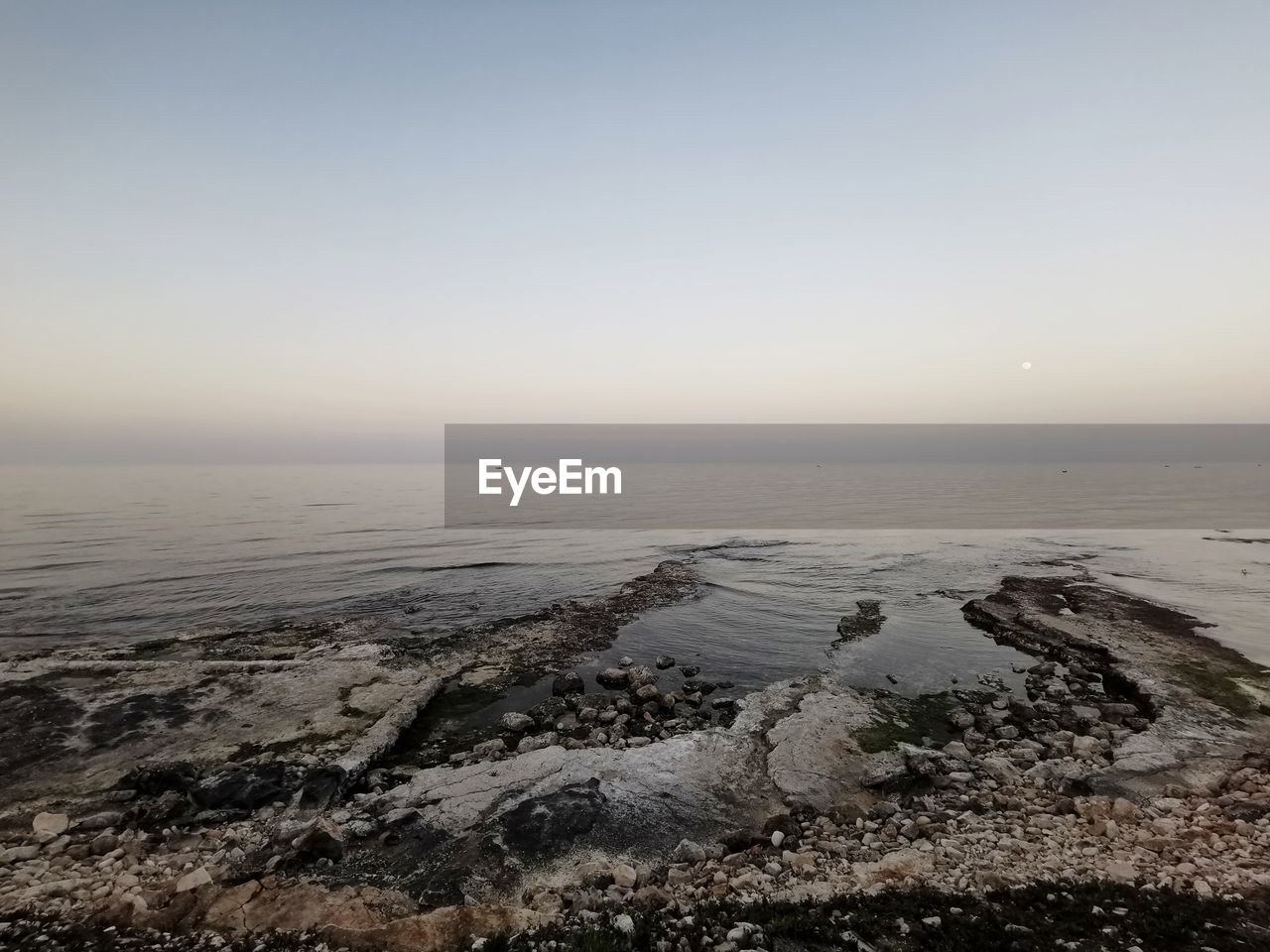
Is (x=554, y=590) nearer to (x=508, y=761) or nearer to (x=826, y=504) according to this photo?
(x=508, y=761)

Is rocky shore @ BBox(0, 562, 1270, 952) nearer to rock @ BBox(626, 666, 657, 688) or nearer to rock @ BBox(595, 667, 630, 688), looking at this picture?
rock @ BBox(595, 667, 630, 688)

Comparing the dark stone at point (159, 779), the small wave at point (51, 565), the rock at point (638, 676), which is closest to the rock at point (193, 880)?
the dark stone at point (159, 779)

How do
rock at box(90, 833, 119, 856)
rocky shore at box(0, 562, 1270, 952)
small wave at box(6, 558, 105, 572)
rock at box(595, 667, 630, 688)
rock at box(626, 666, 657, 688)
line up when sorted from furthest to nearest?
small wave at box(6, 558, 105, 572) → rock at box(595, 667, 630, 688) → rock at box(626, 666, 657, 688) → rock at box(90, 833, 119, 856) → rocky shore at box(0, 562, 1270, 952)

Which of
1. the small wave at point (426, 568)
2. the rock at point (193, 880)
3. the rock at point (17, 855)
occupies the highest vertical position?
the rock at point (193, 880)

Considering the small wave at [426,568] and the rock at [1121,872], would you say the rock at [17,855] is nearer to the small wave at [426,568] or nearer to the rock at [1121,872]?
the rock at [1121,872]

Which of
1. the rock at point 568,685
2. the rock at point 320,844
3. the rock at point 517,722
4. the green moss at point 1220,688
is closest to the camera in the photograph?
the rock at point 320,844

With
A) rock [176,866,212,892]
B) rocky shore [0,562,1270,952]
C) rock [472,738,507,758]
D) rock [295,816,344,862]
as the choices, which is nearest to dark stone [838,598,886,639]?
rocky shore [0,562,1270,952]

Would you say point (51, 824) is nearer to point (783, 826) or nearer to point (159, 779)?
point (159, 779)
